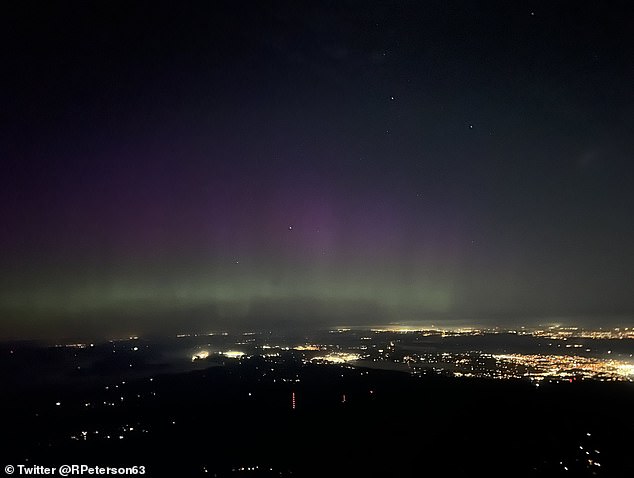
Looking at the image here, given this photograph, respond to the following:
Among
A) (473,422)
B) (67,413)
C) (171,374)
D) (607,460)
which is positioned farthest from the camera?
(171,374)

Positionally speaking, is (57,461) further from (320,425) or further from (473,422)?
(473,422)

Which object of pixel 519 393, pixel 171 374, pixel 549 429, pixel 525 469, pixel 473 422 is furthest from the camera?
pixel 171 374

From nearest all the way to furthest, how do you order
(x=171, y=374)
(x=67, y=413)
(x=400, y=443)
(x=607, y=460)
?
(x=607, y=460) < (x=400, y=443) < (x=67, y=413) < (x=171, y=374)

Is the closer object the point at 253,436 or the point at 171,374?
the point at 253,436

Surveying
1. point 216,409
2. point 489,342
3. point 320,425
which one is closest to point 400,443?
point 320,425

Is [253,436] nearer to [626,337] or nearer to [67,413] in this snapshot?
[67,413]

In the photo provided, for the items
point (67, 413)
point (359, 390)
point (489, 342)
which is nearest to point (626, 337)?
point (489, 342)
